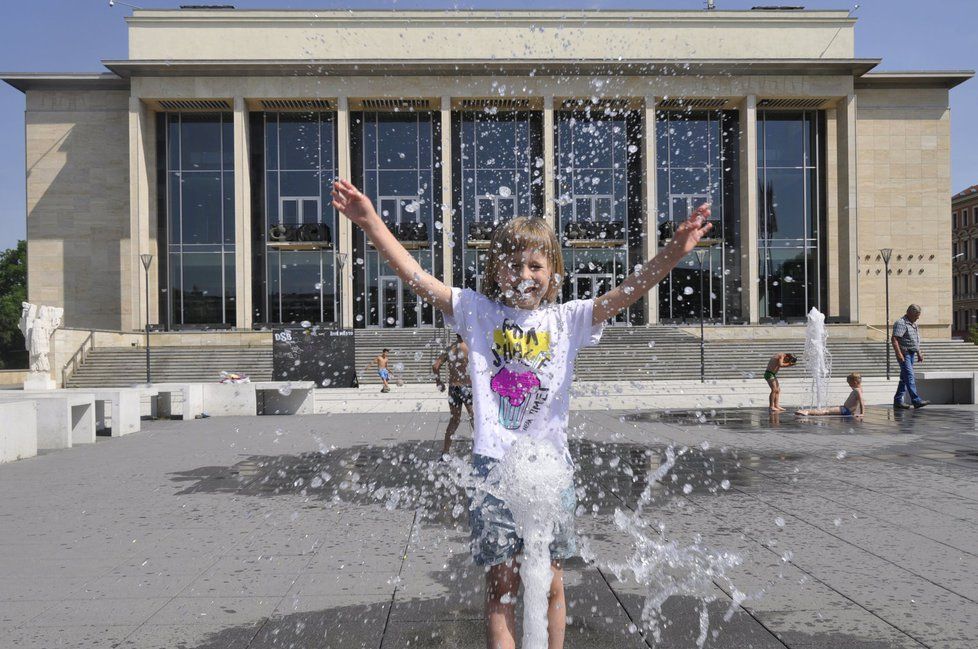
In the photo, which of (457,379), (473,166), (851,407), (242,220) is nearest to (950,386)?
(851,407)

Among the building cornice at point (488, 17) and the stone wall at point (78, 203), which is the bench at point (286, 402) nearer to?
the stone wall at point (78, 203)

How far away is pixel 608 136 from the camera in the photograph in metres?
43.7

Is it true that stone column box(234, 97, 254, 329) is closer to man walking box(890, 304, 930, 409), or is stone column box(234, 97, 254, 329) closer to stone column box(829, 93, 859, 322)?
man walking box(890, 304, 930, 409)

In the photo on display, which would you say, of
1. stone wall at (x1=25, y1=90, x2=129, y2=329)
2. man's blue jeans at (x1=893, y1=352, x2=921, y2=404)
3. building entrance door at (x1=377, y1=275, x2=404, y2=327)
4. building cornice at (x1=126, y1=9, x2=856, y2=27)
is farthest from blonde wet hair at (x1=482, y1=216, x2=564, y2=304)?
stone wall at (x1=25, y1=90, x2=129, y2=329)

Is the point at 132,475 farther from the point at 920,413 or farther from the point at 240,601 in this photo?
the point at 920,413

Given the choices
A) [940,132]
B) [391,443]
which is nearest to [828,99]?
[940,132]

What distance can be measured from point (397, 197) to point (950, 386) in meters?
29.2

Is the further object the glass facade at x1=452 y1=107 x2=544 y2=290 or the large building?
the glass facade at x1=452 y1=107 x2=544 y2=290

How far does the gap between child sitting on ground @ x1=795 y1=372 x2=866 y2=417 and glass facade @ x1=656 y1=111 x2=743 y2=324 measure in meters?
26.3

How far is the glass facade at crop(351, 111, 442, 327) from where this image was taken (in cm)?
3994

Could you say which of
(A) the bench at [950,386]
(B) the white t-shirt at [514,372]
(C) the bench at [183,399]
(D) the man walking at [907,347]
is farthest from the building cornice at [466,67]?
(B) the white t-shirt at [514,372]

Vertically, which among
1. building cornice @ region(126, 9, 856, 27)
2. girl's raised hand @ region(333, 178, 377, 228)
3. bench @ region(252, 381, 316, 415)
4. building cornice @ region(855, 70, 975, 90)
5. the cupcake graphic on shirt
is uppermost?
building cornice @ region(126, 9, 856, 27)

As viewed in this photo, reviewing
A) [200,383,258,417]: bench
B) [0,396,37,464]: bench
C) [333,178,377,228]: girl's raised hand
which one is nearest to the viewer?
[333,178,377,228]: girl's raised hand

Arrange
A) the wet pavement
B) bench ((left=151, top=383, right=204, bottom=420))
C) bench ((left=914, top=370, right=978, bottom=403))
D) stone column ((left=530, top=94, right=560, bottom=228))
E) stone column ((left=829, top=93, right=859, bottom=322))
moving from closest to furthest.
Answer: the wet pavement < bench ((left=151, top=383, right=204, bottom=420)) < bench ((left=914, top=370, right=978, bottom=403)) < stone column ((left=530, top=94, right=560, bottom=228)) < stone column ((left=829, top=93, right=859, bottom=322))
